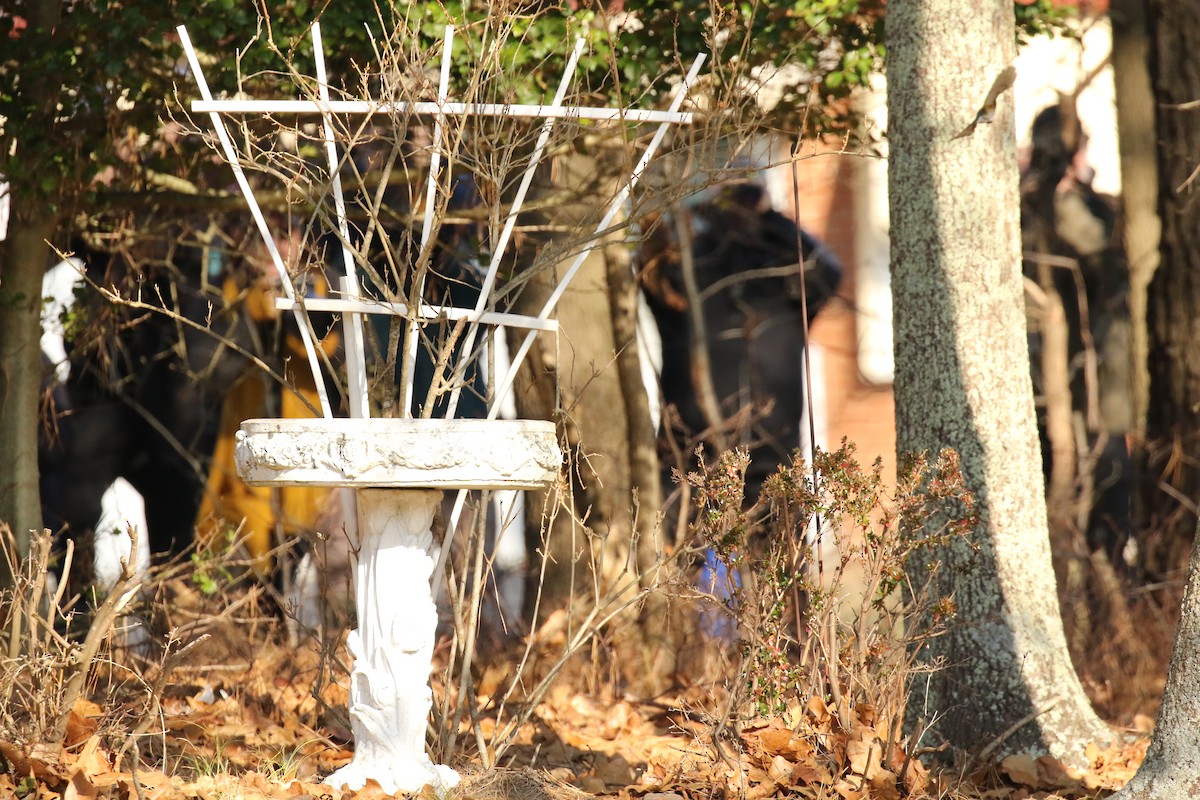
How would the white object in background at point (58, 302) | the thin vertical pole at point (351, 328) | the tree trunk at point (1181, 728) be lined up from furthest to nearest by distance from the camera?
the white object in background at point (58, 302)
the thin vertical pole at point (351, 328)
the tree trunk at point (1181, 728)

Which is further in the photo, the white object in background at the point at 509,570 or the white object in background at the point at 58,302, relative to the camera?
the white object in background at the point at 509,570

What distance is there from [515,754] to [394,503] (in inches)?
47.0

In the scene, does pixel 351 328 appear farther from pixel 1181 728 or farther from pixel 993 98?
pixel 1181 728

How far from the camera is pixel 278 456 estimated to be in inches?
131

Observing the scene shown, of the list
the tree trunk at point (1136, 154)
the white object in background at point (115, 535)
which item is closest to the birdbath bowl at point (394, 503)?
the white object in background at point (115, 535)

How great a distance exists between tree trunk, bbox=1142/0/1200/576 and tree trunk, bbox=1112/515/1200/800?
3485 millimetres

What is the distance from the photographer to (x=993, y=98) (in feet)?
13.9

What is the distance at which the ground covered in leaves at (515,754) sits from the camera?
3.54 metres

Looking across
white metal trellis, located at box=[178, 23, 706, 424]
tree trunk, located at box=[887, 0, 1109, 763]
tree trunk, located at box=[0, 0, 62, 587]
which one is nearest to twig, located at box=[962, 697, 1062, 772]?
tree trunk, located at box=[887, 0, 1109, 763]

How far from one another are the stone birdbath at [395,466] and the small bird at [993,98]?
3.30 feet

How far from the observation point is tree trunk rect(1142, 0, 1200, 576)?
6.48 meters

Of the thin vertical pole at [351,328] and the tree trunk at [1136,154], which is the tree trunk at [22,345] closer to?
the thin vertical pole at [351,328]

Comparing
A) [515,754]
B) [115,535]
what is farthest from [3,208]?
[515,754]

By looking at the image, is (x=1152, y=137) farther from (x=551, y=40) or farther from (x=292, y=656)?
(x=292, y=656)
